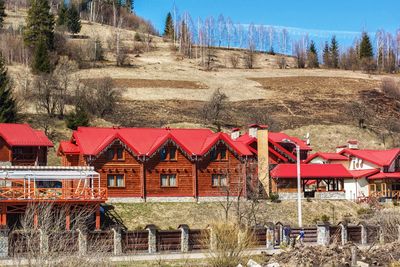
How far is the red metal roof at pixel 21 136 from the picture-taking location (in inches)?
2071

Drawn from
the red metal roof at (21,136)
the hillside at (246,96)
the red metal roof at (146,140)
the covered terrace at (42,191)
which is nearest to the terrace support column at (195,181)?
the red metal roof at (146,140)

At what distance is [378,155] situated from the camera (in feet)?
208

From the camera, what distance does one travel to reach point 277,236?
3694 centimetres

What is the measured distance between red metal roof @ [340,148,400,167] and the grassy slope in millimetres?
8063

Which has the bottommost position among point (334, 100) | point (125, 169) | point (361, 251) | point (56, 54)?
point (361, 251)

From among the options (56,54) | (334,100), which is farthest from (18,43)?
(334,100)

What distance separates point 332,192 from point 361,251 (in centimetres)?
2408

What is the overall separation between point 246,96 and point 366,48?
2227 inches

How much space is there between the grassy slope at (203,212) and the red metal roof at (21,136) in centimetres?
1035

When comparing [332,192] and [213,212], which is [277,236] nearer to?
[213,212]

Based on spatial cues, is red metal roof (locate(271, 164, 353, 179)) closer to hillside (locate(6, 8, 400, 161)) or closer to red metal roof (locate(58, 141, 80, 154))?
red metal roof (locate(58, 141, 80, 154))

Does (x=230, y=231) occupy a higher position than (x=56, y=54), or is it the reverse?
(x=56, y=54)

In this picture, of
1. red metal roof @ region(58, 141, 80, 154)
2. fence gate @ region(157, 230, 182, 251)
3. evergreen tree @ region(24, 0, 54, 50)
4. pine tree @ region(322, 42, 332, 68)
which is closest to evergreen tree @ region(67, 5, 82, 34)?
evergreen tree @ region(24, 0, 54, 50)

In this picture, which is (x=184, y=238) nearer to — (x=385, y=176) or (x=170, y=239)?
(x=170, y=239)
